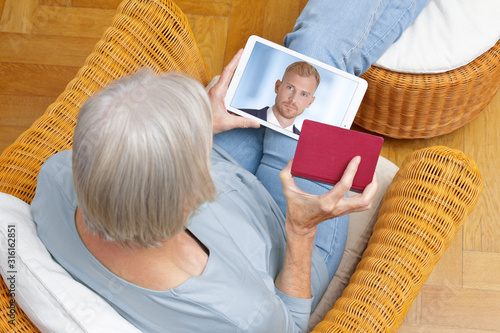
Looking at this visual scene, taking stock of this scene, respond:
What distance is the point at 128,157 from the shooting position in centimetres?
59

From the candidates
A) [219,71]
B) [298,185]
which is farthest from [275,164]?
[219,71]

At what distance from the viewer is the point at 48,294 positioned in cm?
75

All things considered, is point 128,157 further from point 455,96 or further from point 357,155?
point 455,96

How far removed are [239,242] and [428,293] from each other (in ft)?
2.42

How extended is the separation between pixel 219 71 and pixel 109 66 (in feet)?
2.28

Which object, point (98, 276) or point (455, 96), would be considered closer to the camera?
point (98, 276)

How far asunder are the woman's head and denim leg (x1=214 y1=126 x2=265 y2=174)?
0.53m

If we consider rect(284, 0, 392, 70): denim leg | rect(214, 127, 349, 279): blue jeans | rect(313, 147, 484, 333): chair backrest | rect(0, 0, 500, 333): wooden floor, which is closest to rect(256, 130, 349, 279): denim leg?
rect(214, 127, 349, 279): blue jeans

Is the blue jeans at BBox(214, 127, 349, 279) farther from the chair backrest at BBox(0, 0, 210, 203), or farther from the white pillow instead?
the white pillow

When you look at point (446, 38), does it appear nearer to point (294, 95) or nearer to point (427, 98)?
point (427, 98)

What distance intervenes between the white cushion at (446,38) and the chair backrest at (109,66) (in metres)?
0.51

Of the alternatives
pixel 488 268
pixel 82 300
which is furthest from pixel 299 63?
pixel 488 268

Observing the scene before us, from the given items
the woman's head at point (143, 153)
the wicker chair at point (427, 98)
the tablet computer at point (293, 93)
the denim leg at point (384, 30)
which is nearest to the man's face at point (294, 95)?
the tablet computer at point (293, 93)

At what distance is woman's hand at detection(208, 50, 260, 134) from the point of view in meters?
1.15
